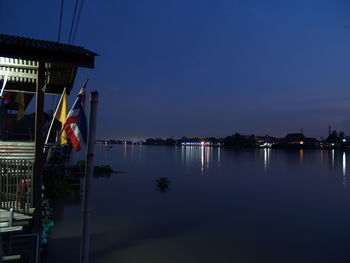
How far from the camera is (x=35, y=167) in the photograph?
22.2 ft

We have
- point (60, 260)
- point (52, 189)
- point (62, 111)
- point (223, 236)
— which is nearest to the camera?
point (62, 111)

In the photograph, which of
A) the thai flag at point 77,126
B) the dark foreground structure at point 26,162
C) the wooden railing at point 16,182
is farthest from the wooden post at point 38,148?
the thai flag at point 77,126

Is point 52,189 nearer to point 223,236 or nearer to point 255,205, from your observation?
point 223,236

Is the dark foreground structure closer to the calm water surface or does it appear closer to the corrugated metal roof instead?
the corrugated metal roof

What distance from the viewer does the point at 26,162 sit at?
6.83 meters

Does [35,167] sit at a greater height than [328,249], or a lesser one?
greater

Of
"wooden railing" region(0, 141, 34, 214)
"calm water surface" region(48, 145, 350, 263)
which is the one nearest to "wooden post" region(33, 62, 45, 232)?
"wooden railing" region(0, 141, 34, 214)

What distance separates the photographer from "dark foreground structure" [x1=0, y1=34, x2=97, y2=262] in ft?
19.1

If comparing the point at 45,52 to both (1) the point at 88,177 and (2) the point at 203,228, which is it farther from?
(2) the point at 203,228

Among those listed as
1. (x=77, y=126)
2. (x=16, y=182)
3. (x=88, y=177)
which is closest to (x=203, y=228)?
(x=16, y=182)

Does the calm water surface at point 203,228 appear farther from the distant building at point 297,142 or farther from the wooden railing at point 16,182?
the distant building at point 297,142

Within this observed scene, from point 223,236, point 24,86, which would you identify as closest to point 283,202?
point 223,236

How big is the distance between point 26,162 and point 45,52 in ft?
8.66

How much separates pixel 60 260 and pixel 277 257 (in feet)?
25.0
